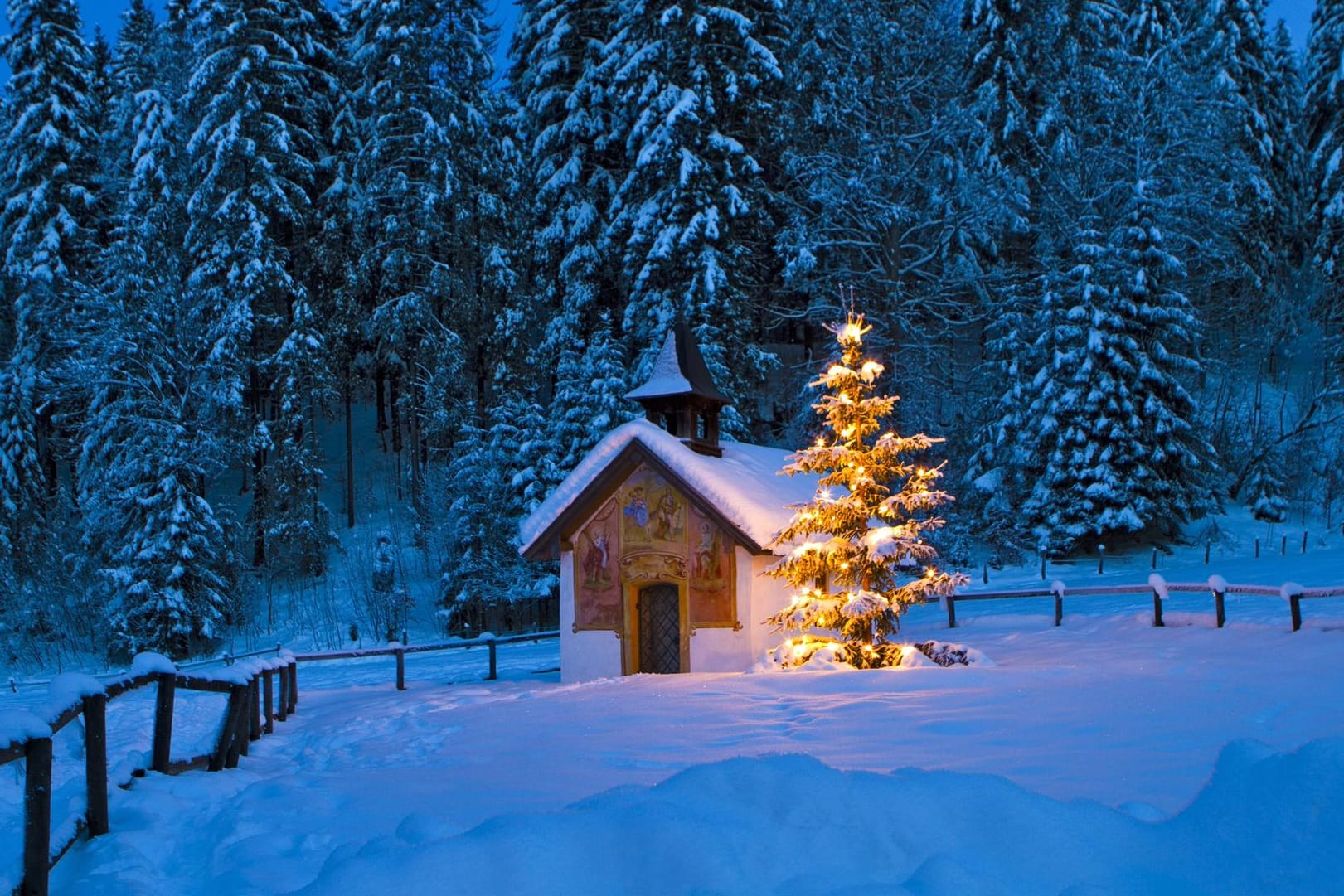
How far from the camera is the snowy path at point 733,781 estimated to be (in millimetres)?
4863

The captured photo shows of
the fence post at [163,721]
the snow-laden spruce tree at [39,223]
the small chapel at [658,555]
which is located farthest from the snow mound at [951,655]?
the snow-laden spruce tree at [39,223]

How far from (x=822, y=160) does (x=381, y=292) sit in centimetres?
1693

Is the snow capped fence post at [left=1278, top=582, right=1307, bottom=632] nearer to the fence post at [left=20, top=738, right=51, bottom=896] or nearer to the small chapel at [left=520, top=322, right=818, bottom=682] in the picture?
the small chapel at [left=520, top=322, right=818, bottom=682]

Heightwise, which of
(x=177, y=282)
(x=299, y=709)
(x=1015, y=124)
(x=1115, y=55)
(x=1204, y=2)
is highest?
(x=1204, y=2)

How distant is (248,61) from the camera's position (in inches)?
1362

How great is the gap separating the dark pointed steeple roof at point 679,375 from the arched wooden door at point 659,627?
4160mm

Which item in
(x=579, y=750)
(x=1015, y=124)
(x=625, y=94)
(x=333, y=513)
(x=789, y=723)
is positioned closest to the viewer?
(x=579, y=750)

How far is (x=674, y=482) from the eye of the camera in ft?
63.4

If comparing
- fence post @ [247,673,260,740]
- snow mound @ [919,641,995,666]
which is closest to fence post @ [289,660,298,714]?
fence post @ [247,673,260,740]

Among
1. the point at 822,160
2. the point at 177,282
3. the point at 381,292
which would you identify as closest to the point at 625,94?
the point at 822,160

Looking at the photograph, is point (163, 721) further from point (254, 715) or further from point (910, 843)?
point (910, 843)

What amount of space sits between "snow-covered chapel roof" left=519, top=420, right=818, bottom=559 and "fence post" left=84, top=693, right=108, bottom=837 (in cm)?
1293

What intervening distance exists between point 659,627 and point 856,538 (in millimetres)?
4903

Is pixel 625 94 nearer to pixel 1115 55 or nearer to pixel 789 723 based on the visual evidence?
pixel 1115 55
